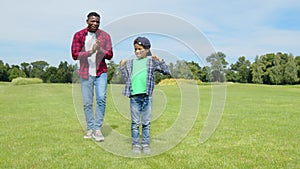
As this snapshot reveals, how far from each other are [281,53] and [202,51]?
8046 cm

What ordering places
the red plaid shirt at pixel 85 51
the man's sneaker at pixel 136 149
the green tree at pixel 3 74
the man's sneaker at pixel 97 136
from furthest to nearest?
the green tree at pixel 3 74 < the red plaid shirt at pixel 85 51 < the man's sneaker at pixel 97 136 < the man's sneaker at pixel 136 149

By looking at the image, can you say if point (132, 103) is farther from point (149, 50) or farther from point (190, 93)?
point (190, 93)

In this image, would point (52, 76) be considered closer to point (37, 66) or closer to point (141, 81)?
point (37, 66)

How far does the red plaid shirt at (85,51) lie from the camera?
6.04 m

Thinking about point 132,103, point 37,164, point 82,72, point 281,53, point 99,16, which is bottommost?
point 37,164

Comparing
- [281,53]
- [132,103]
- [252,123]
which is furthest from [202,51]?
[281,53]

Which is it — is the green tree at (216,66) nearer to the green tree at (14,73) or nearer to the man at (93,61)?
the man at (93,61)

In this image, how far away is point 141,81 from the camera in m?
5.29

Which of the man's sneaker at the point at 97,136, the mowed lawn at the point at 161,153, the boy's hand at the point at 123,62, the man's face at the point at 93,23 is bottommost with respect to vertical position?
the mowed lawn at the point at 161,153

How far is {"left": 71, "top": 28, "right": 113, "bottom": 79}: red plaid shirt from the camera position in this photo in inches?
238

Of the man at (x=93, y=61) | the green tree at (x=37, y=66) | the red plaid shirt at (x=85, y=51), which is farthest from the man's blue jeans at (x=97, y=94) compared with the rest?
the green tree at (x=37, y=66)

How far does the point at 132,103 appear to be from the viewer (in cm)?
531

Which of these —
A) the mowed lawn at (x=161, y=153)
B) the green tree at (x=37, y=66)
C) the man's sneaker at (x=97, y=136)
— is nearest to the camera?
the mowed lawn at (x=161, y=153)

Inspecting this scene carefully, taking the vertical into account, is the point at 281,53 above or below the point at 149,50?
above
